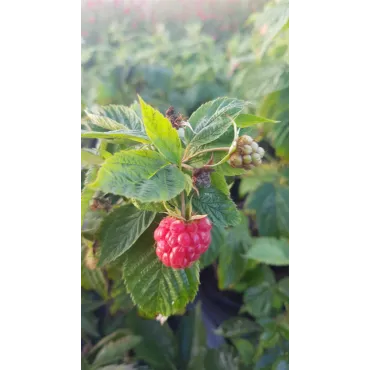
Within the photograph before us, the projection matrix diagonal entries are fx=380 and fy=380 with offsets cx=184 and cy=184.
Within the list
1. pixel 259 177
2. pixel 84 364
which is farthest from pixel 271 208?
pixel 84 364

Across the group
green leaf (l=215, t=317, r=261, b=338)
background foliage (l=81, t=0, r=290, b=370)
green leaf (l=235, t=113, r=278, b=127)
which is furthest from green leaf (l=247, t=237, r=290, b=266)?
green leaf (l=235, t=113, r=278, b=127)

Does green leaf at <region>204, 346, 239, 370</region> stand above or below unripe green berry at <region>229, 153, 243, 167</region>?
below

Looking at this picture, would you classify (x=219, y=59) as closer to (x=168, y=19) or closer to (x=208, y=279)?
(x=168, y=19)

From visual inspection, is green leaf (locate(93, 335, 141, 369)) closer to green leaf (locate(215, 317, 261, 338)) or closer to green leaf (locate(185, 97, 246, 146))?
green leaf (locate(215, 317, 261, 338))

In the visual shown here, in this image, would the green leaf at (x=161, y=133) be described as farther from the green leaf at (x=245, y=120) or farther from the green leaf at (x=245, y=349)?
the green leaf at (x=245, y=349)

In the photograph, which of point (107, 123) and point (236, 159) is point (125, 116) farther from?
point (236, 159)

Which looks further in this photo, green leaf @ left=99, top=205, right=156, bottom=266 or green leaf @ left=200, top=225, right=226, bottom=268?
green leaf @ left=200, top=225, right=226, bottom=268
